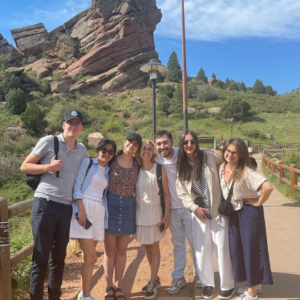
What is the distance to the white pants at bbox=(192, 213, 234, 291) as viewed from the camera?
3037 millimetres

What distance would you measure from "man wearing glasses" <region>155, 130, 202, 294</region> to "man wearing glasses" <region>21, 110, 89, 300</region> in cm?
102

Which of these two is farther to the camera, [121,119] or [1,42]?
[1,42]

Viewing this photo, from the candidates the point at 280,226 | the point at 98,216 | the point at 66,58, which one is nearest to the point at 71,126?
the point at 98,216

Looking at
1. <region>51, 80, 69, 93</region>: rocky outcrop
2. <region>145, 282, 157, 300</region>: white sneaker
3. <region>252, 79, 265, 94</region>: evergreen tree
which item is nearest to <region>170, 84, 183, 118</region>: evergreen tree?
<region>51, 80, 69, 93</region>: rocky outcrop

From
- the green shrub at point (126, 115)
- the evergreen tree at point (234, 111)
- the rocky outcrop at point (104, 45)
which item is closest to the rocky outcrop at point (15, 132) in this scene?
the green shrub at point (126, 115)

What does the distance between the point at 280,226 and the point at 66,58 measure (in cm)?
6895

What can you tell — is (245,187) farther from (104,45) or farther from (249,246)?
(104,45)

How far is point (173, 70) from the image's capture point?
8344 cm

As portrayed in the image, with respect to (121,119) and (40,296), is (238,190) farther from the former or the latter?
(121,119)

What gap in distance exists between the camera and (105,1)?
7106cm

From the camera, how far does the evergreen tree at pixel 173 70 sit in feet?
249

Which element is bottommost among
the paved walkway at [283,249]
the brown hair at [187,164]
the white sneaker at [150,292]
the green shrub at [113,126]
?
the white sneaker at [150,292]

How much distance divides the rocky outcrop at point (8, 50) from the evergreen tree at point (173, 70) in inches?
1440

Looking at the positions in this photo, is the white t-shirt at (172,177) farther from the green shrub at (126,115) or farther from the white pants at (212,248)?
the green shrub at (126,115)
